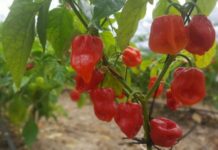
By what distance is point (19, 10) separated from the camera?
67 centimetres

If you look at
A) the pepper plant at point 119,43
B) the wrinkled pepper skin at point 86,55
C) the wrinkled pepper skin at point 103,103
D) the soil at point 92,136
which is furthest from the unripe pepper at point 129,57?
the soil at point 92,136

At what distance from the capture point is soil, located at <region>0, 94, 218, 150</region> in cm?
267

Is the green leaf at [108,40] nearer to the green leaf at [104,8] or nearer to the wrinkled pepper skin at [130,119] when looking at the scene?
the wrinkled pepper skin at [130,119]

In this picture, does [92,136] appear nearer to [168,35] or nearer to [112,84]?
[112,84]

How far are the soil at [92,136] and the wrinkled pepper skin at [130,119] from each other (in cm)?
162

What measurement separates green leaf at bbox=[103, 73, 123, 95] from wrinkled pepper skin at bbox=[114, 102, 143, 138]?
0.09 metres

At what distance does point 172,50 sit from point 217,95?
3214 millimetres

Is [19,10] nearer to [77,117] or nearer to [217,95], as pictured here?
[77,117]

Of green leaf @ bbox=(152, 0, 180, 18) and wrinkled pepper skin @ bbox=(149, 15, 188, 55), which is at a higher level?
green leaf @ bbox=(152, 0, 180, 18)

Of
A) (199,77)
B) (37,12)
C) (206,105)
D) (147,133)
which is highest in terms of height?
(37,12)

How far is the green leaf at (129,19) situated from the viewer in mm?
653

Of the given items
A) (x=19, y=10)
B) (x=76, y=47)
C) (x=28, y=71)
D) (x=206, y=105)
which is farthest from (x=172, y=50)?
(x=206, y=105)

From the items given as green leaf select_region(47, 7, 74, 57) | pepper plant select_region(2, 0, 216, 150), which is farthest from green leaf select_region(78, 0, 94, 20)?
green leaf select_region(47, 7, 74, 57)

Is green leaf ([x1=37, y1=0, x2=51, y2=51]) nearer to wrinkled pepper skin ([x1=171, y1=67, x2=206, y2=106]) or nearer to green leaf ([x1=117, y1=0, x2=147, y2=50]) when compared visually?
green leaf ([x1=117, y1=0, x2=147, y2=50])
